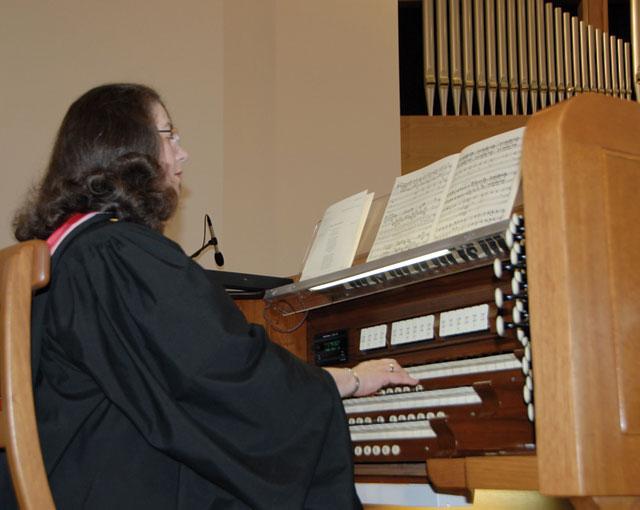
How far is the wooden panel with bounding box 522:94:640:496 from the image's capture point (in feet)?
5.49

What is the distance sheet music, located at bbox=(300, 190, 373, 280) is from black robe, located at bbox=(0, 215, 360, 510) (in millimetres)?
877

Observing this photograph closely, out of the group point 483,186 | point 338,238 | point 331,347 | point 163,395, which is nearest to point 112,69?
point 338,238

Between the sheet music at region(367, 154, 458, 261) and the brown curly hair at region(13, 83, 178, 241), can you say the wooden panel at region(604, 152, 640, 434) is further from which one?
the brown curly hair at region(13, 83, 178, 241)

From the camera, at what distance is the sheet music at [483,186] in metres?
2.47

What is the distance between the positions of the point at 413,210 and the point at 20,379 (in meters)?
1.31

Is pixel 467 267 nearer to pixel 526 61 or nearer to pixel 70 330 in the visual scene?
pixel 70 330

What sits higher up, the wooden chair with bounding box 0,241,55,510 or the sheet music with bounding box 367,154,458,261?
the sheet music with bounding box 367,154,458,261

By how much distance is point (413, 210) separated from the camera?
9.34 feet

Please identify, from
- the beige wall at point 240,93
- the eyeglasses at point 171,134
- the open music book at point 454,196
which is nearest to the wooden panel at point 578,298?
the open music book at point 454,196

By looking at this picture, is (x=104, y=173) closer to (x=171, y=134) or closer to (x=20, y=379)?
(x=171, y=134)

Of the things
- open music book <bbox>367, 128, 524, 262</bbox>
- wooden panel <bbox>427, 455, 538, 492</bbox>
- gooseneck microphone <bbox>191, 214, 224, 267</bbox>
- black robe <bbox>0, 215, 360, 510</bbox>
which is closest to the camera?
wooden panel <bbox>427, 455, 538, 492</bbox>

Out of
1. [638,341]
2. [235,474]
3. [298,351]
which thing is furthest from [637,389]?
[298,351]

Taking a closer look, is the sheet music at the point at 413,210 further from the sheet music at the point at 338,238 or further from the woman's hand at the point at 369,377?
the woman's hand at the point at 369,377

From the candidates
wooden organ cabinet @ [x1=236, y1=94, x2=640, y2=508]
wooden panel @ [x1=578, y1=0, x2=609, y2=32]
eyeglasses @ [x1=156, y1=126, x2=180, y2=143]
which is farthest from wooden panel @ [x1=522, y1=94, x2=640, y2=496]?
wooden panel @ [x1=578, y1=0, x2=609, y2=32]
